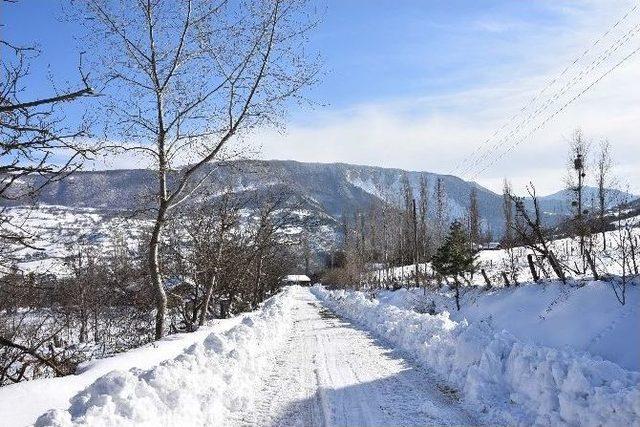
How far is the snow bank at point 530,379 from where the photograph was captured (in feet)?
19.1

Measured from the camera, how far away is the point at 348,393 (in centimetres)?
869

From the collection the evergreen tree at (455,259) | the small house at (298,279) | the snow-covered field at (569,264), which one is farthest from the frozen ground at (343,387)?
the small house at (298,279)

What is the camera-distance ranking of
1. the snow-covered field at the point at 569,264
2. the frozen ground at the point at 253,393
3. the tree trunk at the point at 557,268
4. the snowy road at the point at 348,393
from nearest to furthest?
the frozen ground at the point at 253,393 < the snowy road at the point at 348,393 < the tree trunk at the point at 557,268 < the snow-covered field at the point at 569,264

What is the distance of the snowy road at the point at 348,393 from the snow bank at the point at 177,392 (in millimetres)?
375

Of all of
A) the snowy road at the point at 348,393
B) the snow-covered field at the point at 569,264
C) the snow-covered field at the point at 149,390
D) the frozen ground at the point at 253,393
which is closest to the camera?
the snow-covered field at the point at 149,390

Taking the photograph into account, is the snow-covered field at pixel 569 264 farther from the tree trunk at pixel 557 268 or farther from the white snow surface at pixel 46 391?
the white snow surface at pixel 46 391

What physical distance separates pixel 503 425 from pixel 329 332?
12.6 meters

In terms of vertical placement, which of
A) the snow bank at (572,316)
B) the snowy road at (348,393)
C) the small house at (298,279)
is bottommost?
the small house at (298,279)

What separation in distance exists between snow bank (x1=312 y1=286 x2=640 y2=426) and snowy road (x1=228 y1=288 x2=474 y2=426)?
0.49 m

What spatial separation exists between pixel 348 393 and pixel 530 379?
2.90m

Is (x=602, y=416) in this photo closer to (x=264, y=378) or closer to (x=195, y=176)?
(x=264, y=378)

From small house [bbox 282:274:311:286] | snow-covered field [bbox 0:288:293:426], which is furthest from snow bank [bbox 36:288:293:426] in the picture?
small house [bbox 282:274:311:286]

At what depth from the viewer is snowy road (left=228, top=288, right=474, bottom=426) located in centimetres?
721

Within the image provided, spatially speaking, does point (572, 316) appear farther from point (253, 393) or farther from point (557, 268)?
point (253, 393)
